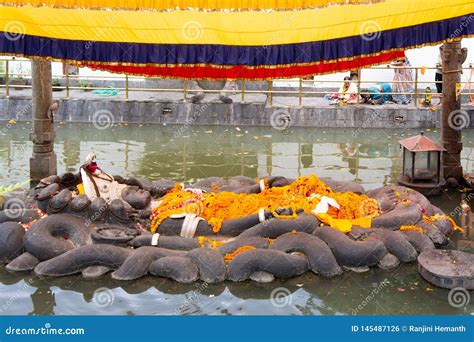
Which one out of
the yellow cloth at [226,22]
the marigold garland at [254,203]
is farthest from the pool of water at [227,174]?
the yellow cloth at [226,22]

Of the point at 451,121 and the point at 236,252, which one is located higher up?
the point at 451,121

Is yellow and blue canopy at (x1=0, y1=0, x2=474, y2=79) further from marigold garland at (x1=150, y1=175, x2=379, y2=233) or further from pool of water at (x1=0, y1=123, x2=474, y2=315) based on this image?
pool of water at (x1=0, y1=123, x2=474, y2=315)

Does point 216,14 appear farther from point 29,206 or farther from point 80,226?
point 29,206

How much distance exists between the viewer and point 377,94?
19.0 metres

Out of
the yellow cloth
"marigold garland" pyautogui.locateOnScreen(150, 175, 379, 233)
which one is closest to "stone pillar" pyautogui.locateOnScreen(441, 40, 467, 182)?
"marigold garland" pyautogui.locateOnScreen(150, 175, 379, 233)

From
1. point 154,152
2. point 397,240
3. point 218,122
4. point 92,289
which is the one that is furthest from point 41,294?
point 218,122

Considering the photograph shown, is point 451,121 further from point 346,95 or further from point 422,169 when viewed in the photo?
point 346,95

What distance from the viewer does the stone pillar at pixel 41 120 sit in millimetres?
12664

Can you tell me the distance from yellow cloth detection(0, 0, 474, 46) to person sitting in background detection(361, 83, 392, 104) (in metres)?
10.7

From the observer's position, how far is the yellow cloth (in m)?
8.20

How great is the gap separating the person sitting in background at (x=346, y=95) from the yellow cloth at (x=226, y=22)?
1096 centimetres

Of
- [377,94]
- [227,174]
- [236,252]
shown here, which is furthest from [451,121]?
[377,94]

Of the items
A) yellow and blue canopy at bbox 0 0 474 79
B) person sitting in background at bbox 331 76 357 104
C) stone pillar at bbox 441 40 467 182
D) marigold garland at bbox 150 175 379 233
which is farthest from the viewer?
person sitting in background at bbox 331 76 357 104

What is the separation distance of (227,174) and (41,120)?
3665 millimetres
